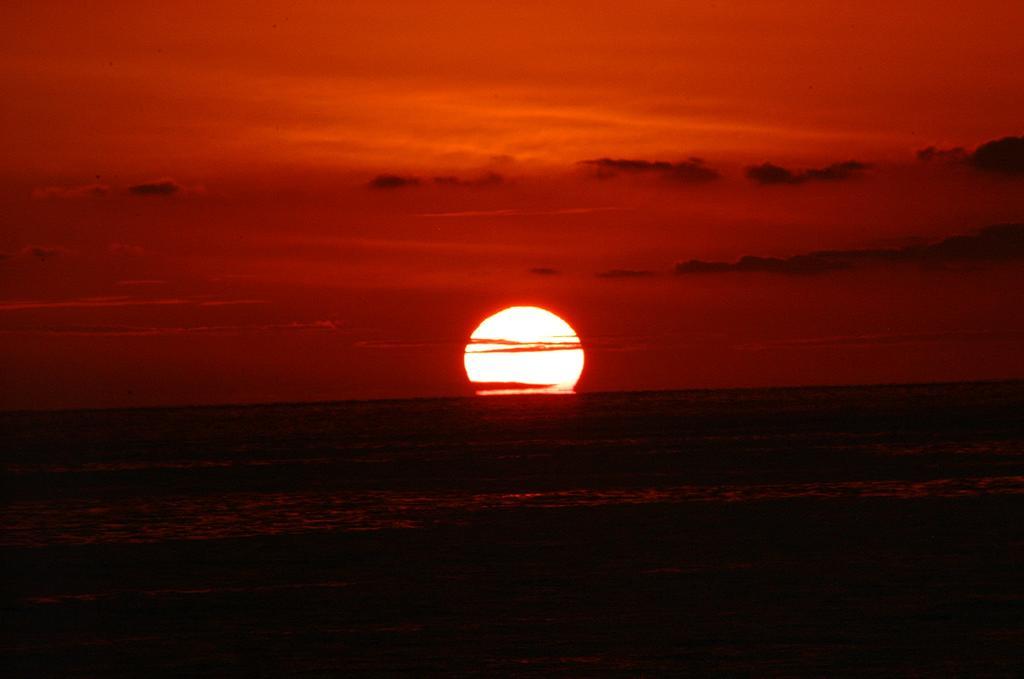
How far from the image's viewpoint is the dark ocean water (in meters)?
22.6

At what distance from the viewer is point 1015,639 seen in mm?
22391

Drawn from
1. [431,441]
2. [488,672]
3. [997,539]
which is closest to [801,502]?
[997,539]

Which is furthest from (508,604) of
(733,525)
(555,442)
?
(555,442)

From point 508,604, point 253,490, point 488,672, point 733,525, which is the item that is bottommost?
point 488,672

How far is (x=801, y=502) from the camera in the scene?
150 feet

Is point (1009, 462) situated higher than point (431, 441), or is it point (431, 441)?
point (431, 441)

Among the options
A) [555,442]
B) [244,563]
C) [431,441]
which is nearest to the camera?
[244,563]

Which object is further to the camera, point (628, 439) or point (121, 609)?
point (628, 439)

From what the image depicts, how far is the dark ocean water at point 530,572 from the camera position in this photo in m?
22.6

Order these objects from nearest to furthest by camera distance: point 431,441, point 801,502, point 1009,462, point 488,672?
point 488,672, point 801,502, point 1009,462, point 431,441

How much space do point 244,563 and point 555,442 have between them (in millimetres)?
65438

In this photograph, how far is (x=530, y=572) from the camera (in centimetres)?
3100

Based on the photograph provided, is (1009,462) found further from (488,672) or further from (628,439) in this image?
(488,672)

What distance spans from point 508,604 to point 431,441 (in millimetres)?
81155
